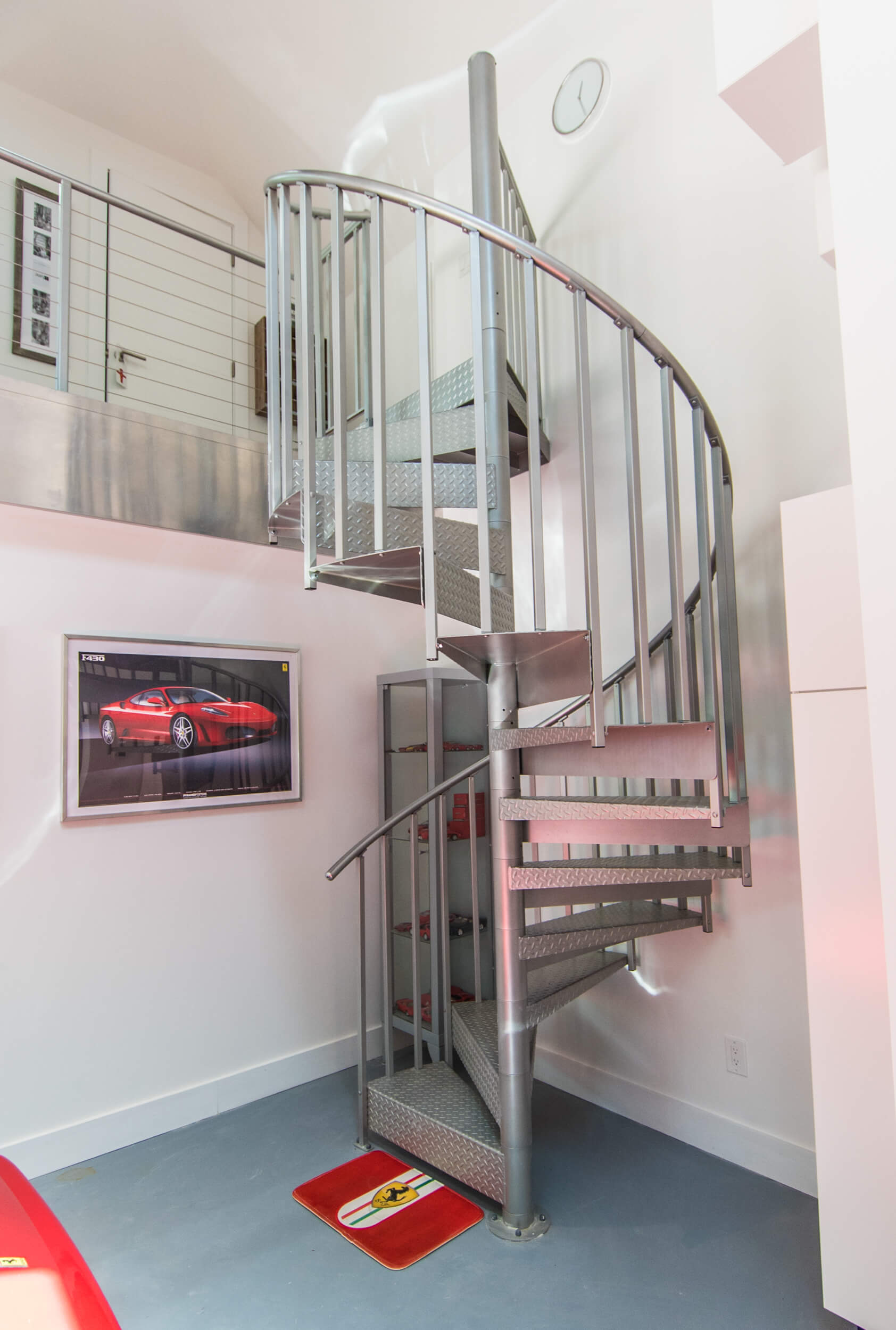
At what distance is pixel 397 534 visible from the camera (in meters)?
2.23

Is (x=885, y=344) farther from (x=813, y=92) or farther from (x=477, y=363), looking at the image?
(x=477, y=363)

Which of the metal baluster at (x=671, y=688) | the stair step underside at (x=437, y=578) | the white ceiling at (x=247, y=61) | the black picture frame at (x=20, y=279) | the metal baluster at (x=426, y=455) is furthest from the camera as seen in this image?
the black picture frame at (x=20, y=279)

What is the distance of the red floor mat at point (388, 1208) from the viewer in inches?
90.7

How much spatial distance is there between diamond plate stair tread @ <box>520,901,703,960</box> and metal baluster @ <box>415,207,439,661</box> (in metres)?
1.04

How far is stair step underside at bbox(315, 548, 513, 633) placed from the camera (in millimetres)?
2072

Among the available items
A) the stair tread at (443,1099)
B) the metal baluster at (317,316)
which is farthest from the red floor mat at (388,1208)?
the metal baluster at (317,316)

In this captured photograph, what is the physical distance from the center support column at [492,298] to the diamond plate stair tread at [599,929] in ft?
3.68

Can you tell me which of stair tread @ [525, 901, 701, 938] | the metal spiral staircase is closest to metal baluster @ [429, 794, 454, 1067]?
the metal spiral staircase

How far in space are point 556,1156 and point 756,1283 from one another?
2.72ft

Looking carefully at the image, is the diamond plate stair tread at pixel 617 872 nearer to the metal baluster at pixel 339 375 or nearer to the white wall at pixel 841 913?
the white wall at pixel 841 913

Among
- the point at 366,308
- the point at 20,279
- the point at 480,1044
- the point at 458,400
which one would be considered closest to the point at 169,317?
the point at 20,279

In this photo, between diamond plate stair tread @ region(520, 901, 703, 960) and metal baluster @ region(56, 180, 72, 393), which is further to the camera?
metal baluster @ region(56, 180, 72, 393)

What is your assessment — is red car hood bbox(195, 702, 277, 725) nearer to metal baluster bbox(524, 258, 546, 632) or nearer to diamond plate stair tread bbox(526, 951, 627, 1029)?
diamond plate stair tread bbox(526, 951, 627, 1029)

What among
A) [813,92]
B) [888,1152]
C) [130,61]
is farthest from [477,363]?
[130,61]
